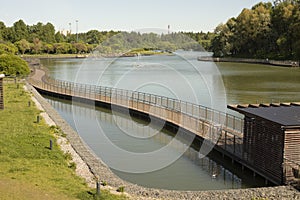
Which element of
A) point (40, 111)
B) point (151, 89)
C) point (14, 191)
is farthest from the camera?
point (151, 89)

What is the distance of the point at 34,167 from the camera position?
1532 cm

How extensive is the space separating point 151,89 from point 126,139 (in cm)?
2235

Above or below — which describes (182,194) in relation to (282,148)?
below

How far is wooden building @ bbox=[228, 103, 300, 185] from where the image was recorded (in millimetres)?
14617

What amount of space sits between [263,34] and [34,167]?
314 feet

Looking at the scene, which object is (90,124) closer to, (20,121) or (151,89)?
(20,121)

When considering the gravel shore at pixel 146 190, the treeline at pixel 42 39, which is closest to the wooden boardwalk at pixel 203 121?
the gravel shore at pixel 146 190

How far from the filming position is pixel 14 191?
1266 centimetres

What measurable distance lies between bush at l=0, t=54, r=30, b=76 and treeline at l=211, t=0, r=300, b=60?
58.7 metres

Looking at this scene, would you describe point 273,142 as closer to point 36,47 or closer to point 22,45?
point 22,45

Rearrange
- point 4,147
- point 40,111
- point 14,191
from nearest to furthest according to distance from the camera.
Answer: point 14,191, point 4,147, point 40,111

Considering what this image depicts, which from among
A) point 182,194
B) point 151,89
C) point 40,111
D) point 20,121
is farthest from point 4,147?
point 151,89

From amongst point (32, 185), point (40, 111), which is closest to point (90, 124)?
point (40, 111)

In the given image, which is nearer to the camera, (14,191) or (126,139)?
(14,191)
